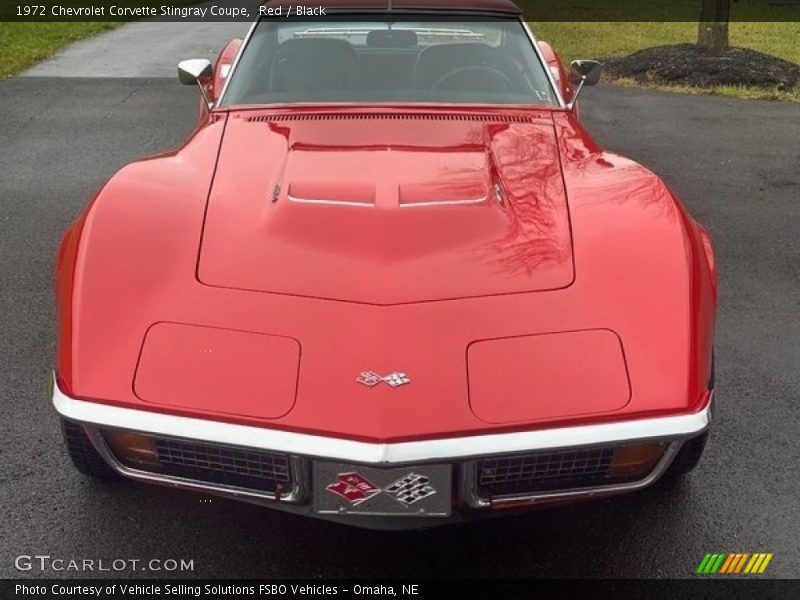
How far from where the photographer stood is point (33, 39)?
35.1 feet

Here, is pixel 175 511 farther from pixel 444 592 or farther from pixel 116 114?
pixel 116 114

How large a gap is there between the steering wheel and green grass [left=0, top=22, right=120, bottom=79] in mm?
6885

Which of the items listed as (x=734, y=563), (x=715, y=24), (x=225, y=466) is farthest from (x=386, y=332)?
(x=715, y=24)

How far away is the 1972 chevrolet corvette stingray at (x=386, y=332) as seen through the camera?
1777 millimetres

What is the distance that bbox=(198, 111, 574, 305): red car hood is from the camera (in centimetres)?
205

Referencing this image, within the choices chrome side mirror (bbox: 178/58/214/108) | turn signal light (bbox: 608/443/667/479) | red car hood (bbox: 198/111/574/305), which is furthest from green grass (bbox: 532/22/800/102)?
turn signal light (bbox: 608/443/667/479)

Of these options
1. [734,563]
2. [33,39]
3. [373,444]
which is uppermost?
[373,444]

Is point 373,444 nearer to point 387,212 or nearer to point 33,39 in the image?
point 387,212

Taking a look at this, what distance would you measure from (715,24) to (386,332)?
8.27 metres

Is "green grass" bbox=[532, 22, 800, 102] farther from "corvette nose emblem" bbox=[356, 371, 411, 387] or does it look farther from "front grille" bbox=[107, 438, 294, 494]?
"front grille" bbox=[107, 438, 294, 494]

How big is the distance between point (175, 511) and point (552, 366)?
120 cm

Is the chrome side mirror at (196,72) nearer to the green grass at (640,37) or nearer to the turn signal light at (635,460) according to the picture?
the turn signal light at (635,460)

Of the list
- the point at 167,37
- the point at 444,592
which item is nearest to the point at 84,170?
the point at 444,592

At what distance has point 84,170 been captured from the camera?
5.51 metres
